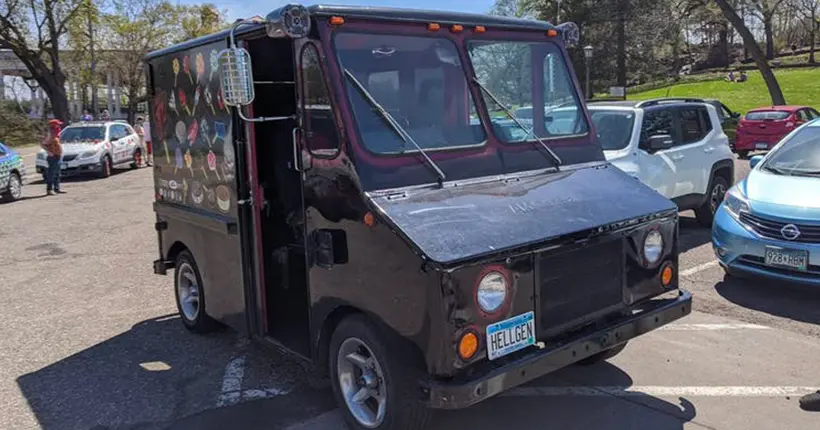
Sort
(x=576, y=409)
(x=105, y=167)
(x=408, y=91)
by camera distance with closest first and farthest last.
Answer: (x=408, y=91)
(x=576, y=409)
(x=105, y=167)

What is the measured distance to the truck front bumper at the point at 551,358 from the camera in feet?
10.3

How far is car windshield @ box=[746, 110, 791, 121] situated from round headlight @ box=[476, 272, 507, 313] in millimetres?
17712

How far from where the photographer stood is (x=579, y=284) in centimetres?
367

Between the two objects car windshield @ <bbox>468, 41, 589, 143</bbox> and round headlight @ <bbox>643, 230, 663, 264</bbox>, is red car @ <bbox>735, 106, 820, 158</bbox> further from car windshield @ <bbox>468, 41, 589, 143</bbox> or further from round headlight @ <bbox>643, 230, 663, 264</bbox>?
round headlight @ <bbox>643, 230, 663, 264</bbox>

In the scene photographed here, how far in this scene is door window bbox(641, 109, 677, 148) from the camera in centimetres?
862

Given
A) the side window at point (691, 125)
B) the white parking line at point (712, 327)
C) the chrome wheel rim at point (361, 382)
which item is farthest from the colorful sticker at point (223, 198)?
the side window at point (691, 125)

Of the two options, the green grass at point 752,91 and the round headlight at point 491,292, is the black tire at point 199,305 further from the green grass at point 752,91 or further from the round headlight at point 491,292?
the green grass at point 752,91

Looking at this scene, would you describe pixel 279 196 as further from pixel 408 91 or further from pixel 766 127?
pixel 766 127

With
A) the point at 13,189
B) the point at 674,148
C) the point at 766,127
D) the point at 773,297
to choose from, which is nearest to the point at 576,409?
the point at 773,297

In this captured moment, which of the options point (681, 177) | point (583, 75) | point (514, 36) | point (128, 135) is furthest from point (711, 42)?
point (514, 36)

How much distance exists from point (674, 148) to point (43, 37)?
3217 centimetres

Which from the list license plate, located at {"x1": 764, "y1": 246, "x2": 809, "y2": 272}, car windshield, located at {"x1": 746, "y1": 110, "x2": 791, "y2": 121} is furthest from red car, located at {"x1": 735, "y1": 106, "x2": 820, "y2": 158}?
license plate, located at {"x1": 764, "y1": 246, "x2": 809, "y2": 272}

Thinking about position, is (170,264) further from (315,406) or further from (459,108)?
(459,108)

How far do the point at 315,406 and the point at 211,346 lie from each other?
1625 mm
